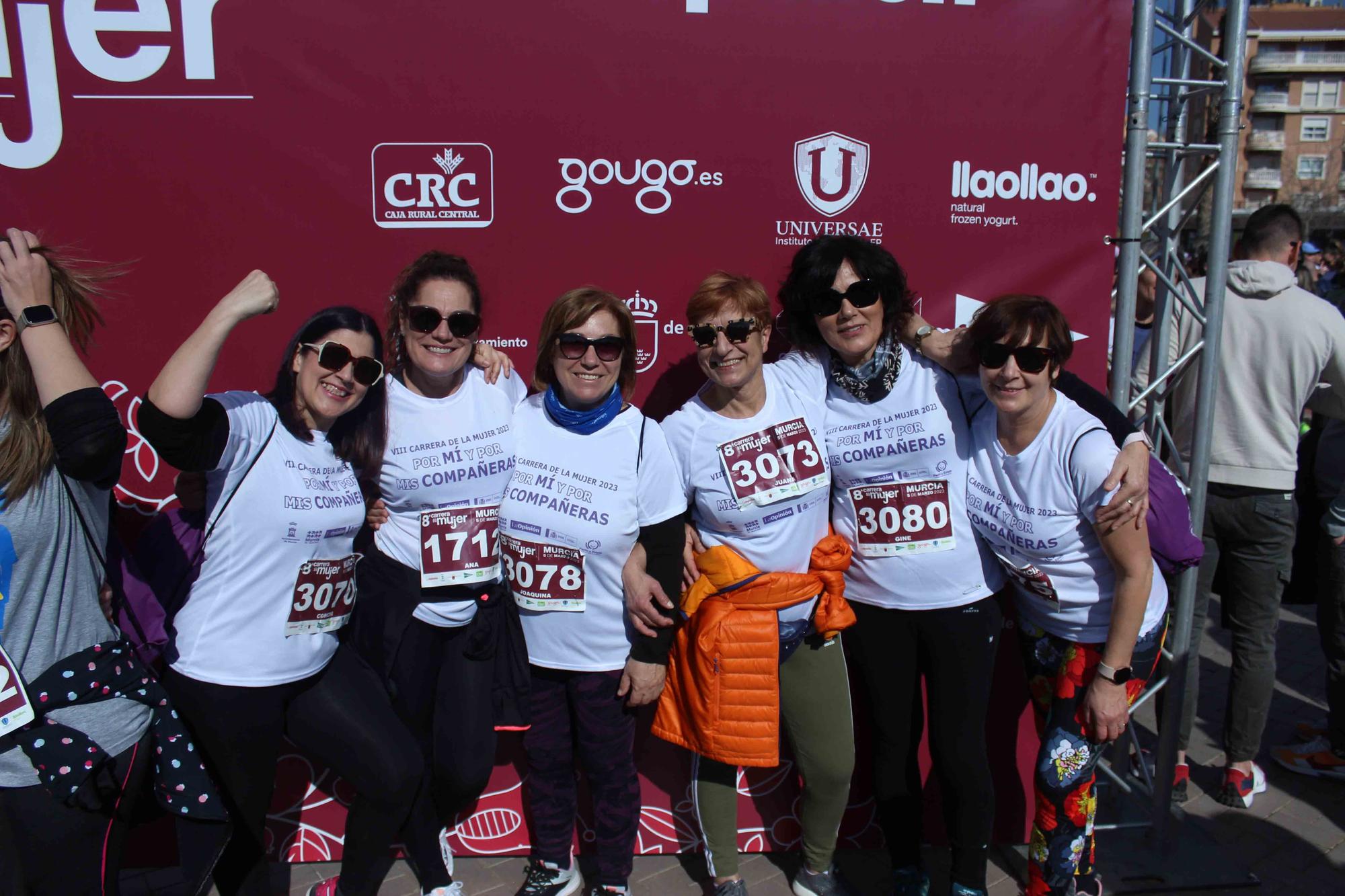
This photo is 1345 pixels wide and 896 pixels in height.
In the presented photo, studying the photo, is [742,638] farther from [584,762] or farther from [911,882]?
[911,882]

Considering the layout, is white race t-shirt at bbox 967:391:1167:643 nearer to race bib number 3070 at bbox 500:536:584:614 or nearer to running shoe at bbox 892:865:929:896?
running shoe at bbox 892:865:929:896

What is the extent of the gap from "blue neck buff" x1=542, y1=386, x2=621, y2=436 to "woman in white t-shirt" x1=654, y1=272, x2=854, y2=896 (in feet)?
0.68

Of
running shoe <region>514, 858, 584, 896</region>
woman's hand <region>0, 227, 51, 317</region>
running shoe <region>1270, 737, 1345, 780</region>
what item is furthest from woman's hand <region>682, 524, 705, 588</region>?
running shoe <region>1270, 737, 1345, 780</region>

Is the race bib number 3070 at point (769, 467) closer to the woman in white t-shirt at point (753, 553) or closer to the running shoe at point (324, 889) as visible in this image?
the woman in white t-shirt at point (753, 553)

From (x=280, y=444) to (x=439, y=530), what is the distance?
53 cm

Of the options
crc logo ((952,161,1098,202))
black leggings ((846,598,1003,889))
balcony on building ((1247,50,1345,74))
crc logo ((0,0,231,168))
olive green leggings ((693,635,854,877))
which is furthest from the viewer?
balcony on building ((1247,50,1345,74))

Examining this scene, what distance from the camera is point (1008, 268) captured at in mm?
3236

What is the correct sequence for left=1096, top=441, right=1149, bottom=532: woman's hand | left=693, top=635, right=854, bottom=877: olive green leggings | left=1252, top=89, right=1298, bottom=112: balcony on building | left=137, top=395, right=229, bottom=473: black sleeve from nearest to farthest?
left=137, top=395, right=229, bottom=473: black sleeve < left=1096, top=441, right=1149, bottom=532: woman's hand < left=693, top=635, right=854, bottom=877: olive green leggings < left=1252, top=89, right=1298, bottom=112: balcony on building

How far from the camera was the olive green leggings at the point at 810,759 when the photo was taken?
283 cm

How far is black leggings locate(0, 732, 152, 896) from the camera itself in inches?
72.3

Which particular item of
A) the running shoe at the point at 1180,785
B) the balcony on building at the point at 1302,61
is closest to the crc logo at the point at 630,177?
the running shoe at the point at 1180,785

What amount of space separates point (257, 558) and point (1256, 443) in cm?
367

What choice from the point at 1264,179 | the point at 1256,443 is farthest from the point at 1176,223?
the point at 1264,179

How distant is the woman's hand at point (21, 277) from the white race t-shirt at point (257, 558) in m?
0.46
